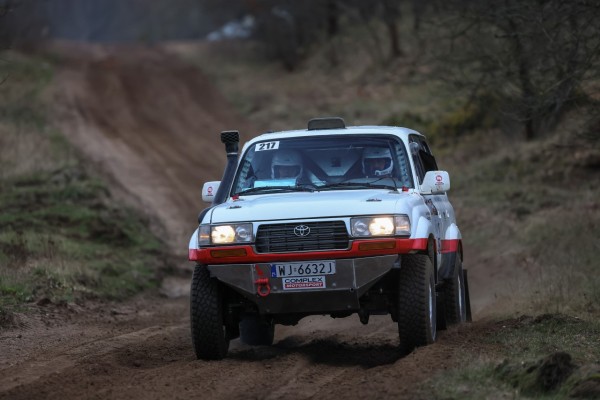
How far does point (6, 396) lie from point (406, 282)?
317 centimetres

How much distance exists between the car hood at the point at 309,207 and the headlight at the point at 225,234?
0.06m

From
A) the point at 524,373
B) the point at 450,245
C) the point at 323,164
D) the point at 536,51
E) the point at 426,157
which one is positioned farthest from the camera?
the point at 536,51

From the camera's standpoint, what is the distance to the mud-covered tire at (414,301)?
816 centimetres

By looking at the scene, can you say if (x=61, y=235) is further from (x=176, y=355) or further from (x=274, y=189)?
(x=274, y=189)

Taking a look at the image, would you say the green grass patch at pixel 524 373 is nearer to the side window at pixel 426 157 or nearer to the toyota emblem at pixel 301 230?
the toyota emblem at pixel 301 230

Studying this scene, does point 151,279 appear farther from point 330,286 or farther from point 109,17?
point 109,17

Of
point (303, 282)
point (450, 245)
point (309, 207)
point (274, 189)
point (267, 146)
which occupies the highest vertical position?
point (267, 146)

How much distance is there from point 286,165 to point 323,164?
34 centimetres

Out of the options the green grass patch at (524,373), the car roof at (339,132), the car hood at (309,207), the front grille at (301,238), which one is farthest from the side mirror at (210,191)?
the green grass patch at (524,373)

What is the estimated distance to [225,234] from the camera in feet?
27.1

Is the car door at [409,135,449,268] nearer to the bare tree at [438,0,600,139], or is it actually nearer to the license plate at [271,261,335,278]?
the license plate at [271,261,335,278]

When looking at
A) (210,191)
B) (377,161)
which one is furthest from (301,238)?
(210,191)

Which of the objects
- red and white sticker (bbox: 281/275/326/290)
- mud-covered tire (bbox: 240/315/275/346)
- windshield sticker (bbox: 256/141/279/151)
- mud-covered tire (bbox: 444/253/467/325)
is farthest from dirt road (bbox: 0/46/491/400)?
windshield sticker (bbox: 256/141/279/151)

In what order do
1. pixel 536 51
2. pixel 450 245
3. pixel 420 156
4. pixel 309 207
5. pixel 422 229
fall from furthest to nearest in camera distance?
1. pixel 536 51
2. pixel 450 245
3. pixel 420 156
4. pixel 422 229
5. pixel 309 207
